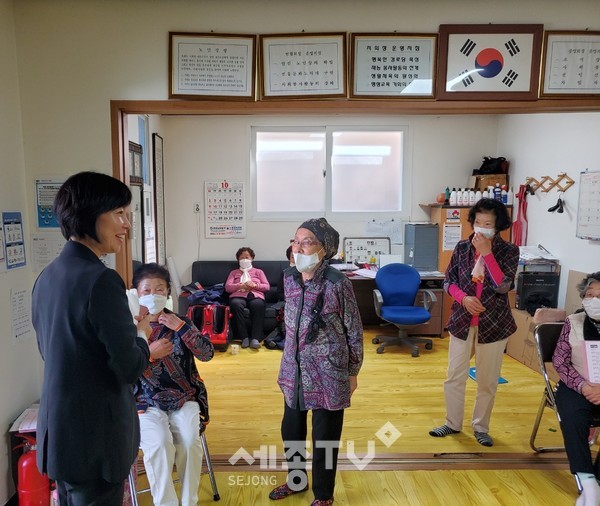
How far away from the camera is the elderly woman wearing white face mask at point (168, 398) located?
1.84 metres

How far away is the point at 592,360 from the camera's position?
85.3 inches

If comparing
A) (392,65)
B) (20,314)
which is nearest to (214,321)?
(20,314)

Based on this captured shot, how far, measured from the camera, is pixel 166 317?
1954 mm

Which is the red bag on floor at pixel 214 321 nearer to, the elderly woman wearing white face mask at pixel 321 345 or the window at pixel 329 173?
the window at pixel 329 173

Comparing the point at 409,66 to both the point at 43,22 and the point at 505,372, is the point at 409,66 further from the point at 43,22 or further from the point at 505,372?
the point at 505,372

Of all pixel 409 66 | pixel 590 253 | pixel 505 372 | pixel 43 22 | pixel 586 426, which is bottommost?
pixel 505 372

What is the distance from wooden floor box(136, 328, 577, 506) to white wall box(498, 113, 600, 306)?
46.6 inches

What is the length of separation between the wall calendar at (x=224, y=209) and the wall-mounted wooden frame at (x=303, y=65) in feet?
10.9

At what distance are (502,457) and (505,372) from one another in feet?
5.03

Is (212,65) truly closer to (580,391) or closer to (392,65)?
(392,65)

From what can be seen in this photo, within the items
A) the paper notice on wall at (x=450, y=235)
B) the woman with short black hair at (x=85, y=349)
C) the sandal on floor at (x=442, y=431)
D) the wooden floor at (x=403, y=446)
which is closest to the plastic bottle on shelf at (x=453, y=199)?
the paper notice on wall at (x=450, y=235)

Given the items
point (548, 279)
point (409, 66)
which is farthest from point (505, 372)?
point (409, 66)

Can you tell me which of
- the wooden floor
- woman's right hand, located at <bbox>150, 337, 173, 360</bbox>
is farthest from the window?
woman's right hand, located at <bbox>150, 337, 173, 360</bbox>

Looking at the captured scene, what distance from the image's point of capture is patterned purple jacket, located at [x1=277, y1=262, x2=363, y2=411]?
1.92 m
